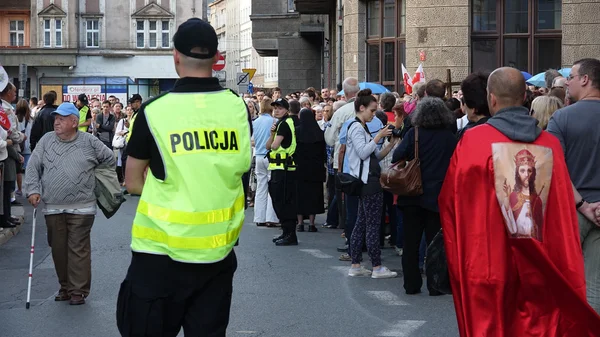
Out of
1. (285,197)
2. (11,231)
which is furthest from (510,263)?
(11,231)

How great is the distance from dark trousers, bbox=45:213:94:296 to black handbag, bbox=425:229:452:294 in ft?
13.9

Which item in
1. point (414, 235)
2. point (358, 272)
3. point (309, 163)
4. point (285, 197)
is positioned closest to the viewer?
point (414, 235)

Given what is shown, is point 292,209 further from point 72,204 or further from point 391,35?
point 391,35

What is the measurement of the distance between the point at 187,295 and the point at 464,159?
67.2 inches

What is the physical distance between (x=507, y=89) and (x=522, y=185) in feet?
1.89

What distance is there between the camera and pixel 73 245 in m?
9.46

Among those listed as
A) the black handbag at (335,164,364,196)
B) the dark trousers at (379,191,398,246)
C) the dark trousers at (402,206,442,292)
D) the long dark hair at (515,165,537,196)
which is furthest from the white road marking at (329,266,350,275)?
the long dark hair at (515,165,537,196)

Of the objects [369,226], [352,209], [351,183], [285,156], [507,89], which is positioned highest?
[507,89]

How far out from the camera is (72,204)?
30.9ft

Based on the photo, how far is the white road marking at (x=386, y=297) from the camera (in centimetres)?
950

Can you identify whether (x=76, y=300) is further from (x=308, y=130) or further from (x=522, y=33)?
(x=522, y=33)

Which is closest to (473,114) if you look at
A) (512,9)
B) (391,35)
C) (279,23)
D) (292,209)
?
(292,209)

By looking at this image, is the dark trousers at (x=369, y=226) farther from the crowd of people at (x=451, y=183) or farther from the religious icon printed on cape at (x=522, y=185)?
the religious icon printed on cape at (x=522, y=185)

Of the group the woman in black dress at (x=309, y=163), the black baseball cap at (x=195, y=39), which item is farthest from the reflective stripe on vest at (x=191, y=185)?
the woman in black dress at (x=309, y=163)
